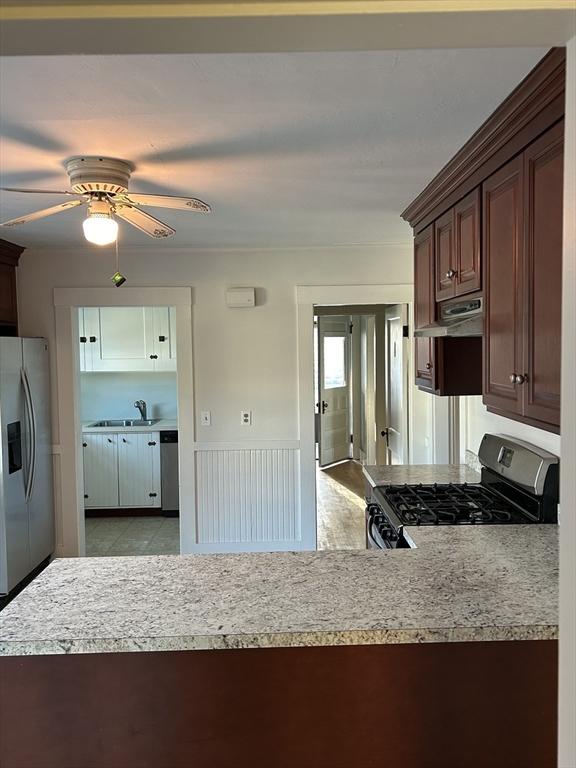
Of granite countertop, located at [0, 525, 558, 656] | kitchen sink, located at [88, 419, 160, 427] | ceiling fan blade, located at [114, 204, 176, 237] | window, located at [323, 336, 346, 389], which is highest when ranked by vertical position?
ceiling fan blade, located at [114, 204, 176, 237]

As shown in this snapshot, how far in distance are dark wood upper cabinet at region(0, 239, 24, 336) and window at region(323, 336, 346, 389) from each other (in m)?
4.29

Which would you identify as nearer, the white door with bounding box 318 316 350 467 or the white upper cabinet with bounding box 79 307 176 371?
the white upper cabinet with bounding box 79 307 176 371

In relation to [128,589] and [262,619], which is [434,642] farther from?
[128,589]

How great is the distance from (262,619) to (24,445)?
2900 mm

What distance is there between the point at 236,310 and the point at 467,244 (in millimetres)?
2169

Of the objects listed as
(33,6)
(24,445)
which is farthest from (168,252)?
(33,6)

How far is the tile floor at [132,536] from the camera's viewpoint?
15.2ft

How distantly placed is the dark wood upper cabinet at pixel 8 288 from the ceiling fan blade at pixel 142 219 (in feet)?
5.79

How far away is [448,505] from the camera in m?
2.55

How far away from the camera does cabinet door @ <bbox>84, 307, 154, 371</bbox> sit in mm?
5316

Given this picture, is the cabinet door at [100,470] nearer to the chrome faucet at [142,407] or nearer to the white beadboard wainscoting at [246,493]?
the chrome faucet at [142,407]

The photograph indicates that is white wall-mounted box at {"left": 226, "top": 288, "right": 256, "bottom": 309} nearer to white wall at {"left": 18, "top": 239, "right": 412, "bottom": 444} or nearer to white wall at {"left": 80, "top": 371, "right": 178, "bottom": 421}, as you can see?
white wall at {"left": 18, "top": 239, "right": 412, "bottom": 444}

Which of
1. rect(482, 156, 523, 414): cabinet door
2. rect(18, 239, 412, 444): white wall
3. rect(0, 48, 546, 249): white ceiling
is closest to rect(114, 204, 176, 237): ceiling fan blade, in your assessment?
rect(0, 48, 546, 249): white ceiling

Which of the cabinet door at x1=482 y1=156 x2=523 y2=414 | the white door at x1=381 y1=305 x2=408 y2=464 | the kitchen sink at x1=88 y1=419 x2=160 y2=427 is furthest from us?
the kitchen sink at x1=88 y1=419 x2=160 y2=427
